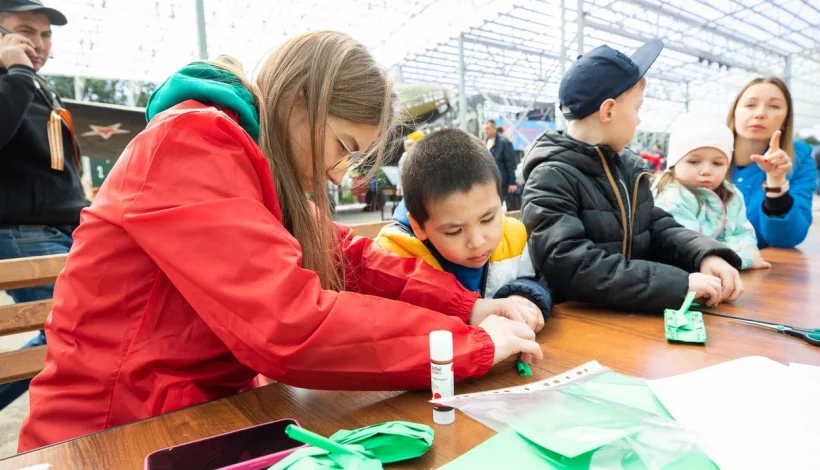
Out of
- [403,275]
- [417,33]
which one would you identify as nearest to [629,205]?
[403,275]

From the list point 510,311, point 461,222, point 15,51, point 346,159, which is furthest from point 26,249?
point 510,311

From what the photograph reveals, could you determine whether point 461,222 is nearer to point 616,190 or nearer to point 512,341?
point 512,341

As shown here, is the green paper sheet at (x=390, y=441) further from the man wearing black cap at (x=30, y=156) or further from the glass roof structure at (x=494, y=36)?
the man wearing black cap at (x=30, y=156)

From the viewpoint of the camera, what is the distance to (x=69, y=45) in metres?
7.27

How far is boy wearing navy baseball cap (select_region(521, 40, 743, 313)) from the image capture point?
0.93 meters

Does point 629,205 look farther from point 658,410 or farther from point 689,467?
point 689,467

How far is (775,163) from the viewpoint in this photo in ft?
4.78

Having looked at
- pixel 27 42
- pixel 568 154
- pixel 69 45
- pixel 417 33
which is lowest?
pixel 568 154

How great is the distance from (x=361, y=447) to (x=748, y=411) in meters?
0.43

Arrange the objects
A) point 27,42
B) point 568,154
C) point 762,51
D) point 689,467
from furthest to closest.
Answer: point 762,51
point 27,42
point 568,154
point 689,467

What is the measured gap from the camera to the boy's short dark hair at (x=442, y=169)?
3.00ft

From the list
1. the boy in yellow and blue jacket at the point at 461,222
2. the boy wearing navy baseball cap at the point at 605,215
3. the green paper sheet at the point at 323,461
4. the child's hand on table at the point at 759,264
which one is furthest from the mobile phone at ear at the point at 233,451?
the child's hand on table at the point at 759,264

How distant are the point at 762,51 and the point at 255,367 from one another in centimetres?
1846

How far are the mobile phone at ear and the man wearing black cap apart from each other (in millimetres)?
1265
